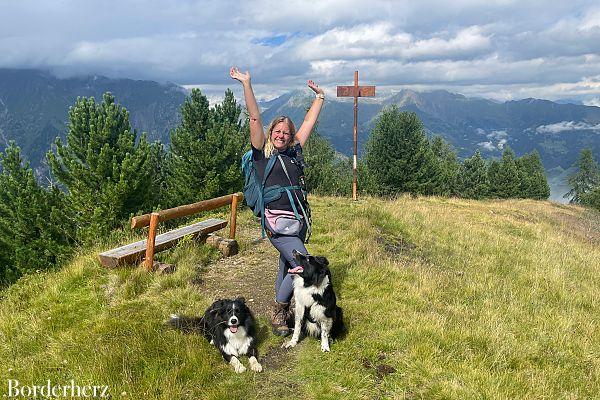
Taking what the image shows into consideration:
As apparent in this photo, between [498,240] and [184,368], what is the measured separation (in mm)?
10025

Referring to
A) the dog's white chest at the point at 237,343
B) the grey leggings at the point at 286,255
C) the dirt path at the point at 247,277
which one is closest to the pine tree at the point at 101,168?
the dirt path at the point at 247,277

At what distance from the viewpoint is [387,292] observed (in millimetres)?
6246

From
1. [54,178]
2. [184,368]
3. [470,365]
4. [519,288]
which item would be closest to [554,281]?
[519,288]

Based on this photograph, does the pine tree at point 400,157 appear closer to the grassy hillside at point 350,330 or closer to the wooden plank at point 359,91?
the wooden plank at point 359,91

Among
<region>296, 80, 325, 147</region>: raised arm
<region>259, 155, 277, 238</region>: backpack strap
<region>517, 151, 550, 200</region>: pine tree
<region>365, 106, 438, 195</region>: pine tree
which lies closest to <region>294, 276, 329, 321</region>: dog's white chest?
<region>259, 155, 277, 238</region>: backpack strap

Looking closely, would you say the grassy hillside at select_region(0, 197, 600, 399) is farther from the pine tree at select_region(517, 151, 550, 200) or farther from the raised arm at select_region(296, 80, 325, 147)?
the pine tree at select_region(517, 151, 550, 200)

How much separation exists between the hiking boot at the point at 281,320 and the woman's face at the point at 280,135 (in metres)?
2.08

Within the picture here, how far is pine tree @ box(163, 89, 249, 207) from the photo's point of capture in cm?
2037

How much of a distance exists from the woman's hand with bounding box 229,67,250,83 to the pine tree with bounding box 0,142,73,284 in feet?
55.5

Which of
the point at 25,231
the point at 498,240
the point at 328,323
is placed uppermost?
the point at 328,323

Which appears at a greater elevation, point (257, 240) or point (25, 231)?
point (257, 240)

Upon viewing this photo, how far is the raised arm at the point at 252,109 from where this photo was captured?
3.66 metres

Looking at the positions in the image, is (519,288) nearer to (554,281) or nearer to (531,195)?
(554,281)

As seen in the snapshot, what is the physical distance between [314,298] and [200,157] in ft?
57.3
